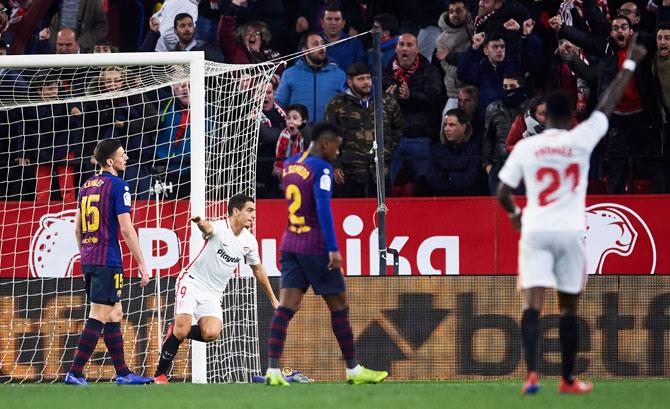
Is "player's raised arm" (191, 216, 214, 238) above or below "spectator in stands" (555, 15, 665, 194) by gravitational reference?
below

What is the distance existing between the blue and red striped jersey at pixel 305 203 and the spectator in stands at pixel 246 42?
258 inches

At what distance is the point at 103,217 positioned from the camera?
12164mm

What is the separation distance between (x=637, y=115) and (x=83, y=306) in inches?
269

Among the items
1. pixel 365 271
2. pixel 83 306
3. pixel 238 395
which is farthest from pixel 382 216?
A: pixel 238 395

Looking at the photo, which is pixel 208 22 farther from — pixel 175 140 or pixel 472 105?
pixel 472 105

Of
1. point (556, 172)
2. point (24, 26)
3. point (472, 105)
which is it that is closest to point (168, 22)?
point (24, 26)

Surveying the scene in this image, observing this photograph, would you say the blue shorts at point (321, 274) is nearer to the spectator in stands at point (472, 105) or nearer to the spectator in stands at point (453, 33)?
the spectator in stands at point (472, 105)

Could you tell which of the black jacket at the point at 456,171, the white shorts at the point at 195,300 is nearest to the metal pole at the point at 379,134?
the black jacket at the point at 456,171

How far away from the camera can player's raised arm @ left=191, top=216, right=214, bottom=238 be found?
12141 mm

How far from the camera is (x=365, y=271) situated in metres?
15.9

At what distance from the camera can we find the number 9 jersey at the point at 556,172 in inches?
360

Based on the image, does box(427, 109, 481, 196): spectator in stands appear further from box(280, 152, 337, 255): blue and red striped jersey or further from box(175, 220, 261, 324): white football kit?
box(280, 152, 337, 255): blue and red striped jersey

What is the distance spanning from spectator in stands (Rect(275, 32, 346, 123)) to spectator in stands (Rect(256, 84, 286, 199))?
148 mm

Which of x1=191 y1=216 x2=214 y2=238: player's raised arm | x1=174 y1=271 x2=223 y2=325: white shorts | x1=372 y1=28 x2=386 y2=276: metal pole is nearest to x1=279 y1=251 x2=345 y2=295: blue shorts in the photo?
x1=191 y1=216 x2=214 y2=238: player's raised arm
